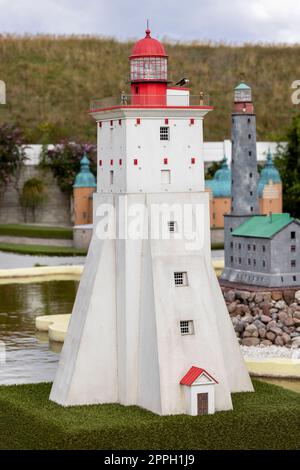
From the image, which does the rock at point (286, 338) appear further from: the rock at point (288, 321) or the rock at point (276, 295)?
the rock at point (276, 295)

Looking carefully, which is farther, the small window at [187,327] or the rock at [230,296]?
the rock at [230,296]

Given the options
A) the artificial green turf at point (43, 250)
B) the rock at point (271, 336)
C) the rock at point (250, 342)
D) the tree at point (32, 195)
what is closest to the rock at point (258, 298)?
the rock at point (271, 336)

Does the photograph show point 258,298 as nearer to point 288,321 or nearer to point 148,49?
point 288,321

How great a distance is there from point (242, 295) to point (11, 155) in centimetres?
3881

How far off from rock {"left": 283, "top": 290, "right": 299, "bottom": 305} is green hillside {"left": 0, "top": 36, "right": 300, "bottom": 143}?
45.8 m

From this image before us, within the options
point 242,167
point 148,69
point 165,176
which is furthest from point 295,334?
point 148,69

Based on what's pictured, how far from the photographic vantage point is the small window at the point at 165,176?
35394 mm

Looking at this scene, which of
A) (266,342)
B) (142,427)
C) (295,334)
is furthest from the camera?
(295,334)

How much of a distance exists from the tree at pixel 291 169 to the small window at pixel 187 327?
48658 millimetres

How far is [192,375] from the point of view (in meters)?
33.7

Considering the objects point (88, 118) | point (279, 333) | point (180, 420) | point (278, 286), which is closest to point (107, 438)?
point (180, 420)

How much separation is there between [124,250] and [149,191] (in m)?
1.65

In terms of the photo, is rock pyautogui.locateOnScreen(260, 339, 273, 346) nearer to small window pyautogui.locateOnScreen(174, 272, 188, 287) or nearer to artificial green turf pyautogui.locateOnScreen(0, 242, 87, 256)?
small window pyautogui.locateOnScreen(174, 272, 188, 287)
